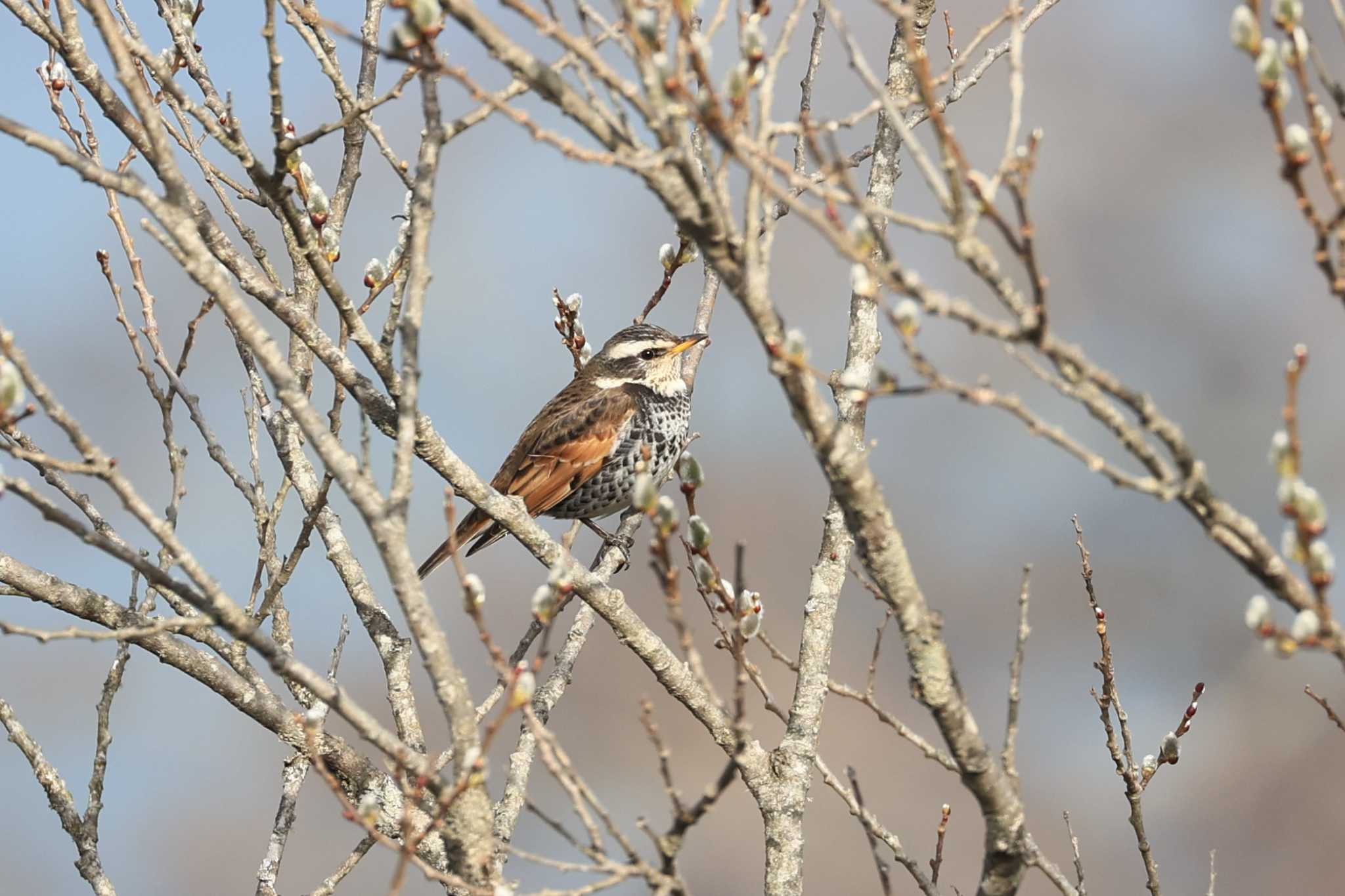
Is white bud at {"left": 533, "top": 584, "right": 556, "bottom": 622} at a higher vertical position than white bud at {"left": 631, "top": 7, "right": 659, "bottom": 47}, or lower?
lower

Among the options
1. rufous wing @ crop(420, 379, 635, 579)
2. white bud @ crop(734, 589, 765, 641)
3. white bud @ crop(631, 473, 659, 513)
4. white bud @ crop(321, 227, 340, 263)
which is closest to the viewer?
A: white bud @ crop(631, 473, 659, 513)

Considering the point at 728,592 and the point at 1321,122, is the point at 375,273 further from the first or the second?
the point at 1321,122

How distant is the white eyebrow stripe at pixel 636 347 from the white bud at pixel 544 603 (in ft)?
15.4

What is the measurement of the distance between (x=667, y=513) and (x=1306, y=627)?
4.04 ft

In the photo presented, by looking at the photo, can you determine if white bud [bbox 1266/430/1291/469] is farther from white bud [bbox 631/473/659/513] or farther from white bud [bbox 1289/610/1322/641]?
white bud [bbox 631/473/659/513]

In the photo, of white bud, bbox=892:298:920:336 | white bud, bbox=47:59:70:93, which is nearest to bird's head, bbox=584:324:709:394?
white bud, bbox=47:59:70:93

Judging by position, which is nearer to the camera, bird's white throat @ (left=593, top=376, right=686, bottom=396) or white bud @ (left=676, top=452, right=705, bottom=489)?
white bud @ (left=676, top=452, right=705, bottom=489)

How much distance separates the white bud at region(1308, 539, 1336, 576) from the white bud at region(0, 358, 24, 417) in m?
2.41

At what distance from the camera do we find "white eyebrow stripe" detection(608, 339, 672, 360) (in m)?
7.39

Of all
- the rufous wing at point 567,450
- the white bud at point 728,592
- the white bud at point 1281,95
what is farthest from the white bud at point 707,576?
the rufous wing at point 567,450

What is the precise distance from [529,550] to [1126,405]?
2108 mm

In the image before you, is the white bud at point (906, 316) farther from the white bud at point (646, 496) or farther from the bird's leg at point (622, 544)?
the bird's leg at point (622, 544)

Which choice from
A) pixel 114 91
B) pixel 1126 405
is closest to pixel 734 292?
pixel 1126 405

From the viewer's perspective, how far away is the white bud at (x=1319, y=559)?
6.86 feet
